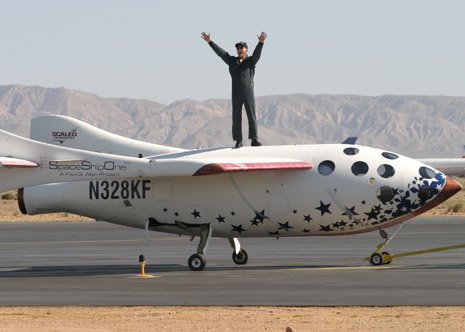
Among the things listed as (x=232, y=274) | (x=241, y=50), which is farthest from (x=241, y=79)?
(x=232, y=274)

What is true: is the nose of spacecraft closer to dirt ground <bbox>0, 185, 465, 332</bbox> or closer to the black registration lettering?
the black registration lettering

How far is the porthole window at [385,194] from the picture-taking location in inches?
1041

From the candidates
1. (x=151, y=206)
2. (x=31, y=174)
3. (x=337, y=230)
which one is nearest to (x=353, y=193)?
(x=337, y=230)

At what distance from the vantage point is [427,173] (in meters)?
26.8

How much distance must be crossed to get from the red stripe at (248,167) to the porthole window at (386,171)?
6.09ft

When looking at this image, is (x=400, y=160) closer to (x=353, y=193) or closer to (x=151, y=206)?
(x=353, y=193)

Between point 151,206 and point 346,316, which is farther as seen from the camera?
point 151,206

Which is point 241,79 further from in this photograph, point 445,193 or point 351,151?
point 445,193

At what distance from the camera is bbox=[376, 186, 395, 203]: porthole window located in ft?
86.8

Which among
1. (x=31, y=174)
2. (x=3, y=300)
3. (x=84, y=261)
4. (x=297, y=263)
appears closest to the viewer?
(x=3, y=300)

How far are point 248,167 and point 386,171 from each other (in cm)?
377

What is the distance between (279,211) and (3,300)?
29.0 ft

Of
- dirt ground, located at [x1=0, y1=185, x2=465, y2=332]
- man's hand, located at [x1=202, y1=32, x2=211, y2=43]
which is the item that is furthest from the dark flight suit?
dirt ground, located at [x1=0, y1=185, x2=465, y2=332]

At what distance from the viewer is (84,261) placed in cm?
3131
